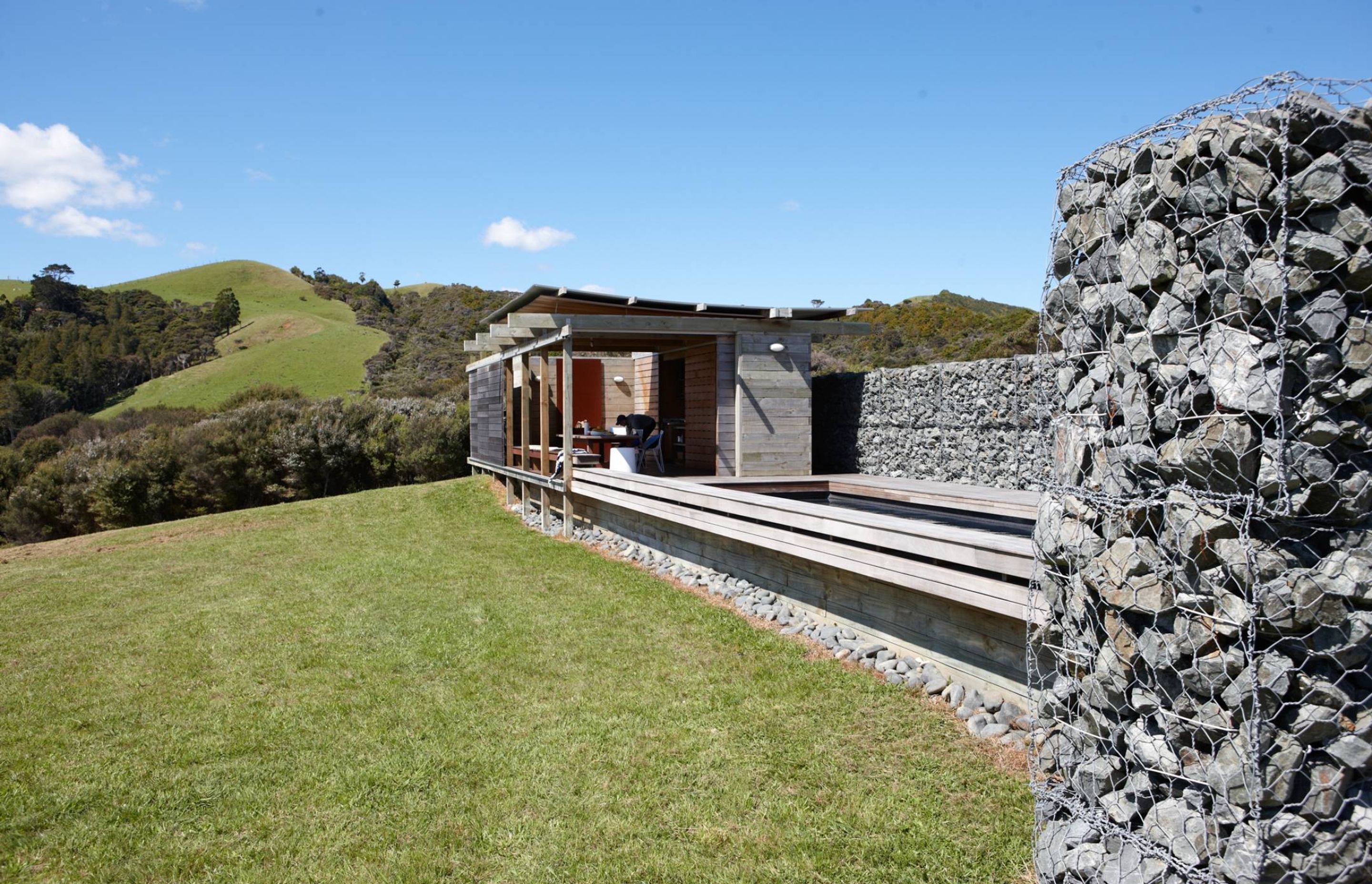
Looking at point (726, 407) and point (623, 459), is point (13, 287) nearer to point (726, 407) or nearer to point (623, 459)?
point (623, 459)

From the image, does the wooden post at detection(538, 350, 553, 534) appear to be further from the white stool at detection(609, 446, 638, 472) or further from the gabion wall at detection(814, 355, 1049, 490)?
the gabion wall at detection(814, 355, 1049, 490)

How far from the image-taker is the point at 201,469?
21.0 meters

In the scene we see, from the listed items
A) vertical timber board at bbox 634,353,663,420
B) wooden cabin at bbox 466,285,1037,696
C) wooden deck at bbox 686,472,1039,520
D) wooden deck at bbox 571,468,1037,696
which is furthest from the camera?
vertical timber board at bbox 634,353,663,420

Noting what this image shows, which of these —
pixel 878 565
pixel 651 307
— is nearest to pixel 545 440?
pixel 651 307

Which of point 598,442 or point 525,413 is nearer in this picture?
point 525,413

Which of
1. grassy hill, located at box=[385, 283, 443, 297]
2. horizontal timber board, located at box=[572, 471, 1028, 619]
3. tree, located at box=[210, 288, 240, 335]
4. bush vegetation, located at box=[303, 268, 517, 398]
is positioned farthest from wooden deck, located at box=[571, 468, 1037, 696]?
grassy hill, located at box=[385, 283, 443, 297]

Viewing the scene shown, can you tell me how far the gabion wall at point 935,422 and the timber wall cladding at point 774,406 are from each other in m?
0.91

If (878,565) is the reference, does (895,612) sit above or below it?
below

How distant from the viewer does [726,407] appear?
10945 millimetres

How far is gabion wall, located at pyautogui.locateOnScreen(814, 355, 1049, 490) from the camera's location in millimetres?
8945

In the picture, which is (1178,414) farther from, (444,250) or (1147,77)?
(444,250)

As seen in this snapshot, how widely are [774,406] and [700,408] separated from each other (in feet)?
7.06

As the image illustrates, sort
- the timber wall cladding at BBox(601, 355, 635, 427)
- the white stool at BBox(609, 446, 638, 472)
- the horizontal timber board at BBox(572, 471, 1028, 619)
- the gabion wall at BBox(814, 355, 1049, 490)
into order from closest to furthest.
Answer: the horizontal timber board at BBox(572, 471, 1028, 619)
the gabion wall at BBox(814, 355, 1049, 490)
the white stool at BBox(609, 446, 638, 472)
the timber wall cladding at BBox(601, 355, 635, 427)

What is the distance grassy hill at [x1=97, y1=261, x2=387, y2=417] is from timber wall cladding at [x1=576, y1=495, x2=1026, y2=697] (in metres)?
41.2
